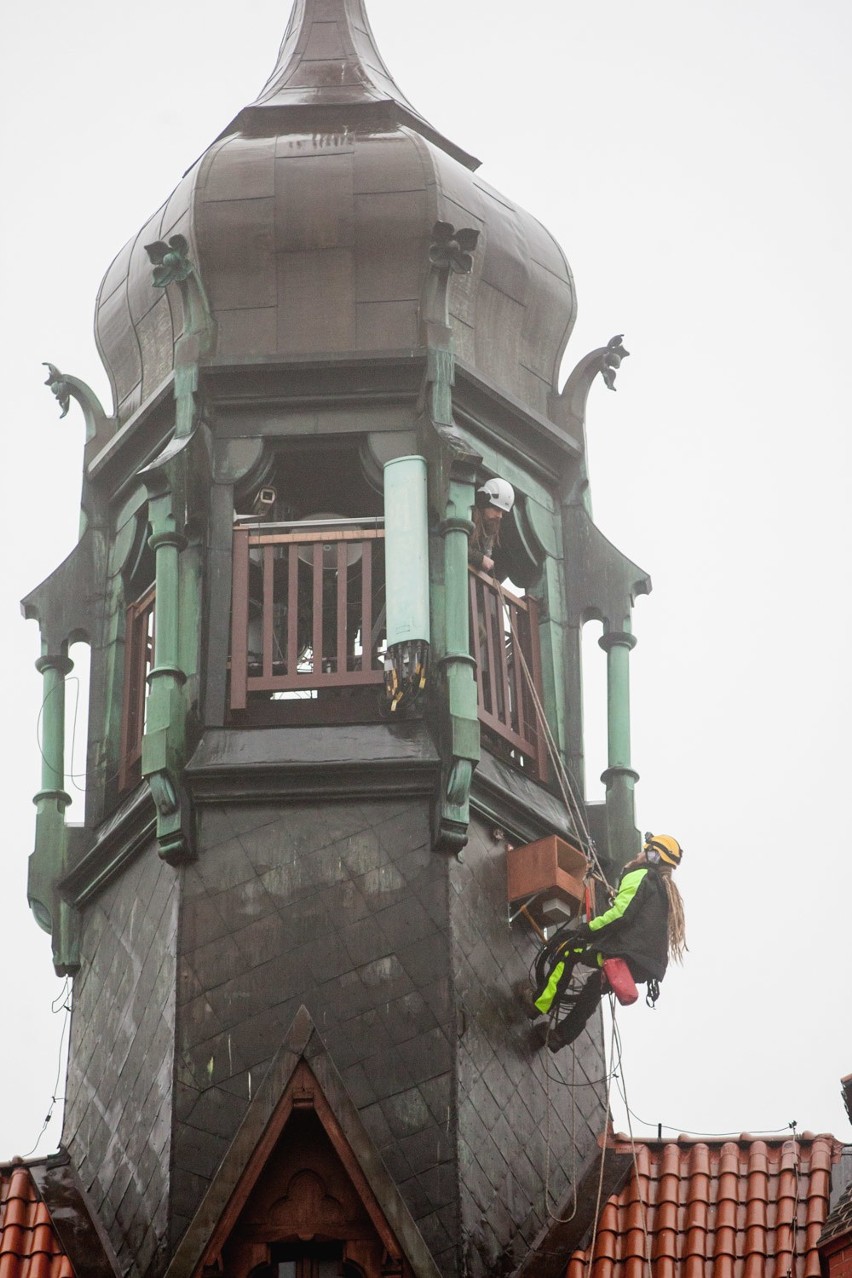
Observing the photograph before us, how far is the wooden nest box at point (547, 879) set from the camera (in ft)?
90.4

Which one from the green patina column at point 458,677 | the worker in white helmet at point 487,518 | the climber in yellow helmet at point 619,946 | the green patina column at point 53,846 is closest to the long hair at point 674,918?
the climber in yellow helmet at point 619,946

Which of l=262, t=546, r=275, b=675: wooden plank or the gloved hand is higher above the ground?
l=262, t=546, r=275, b=675: wooden plank

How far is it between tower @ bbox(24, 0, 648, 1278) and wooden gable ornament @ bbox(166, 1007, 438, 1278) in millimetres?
28

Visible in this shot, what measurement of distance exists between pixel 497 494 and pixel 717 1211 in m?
6.18

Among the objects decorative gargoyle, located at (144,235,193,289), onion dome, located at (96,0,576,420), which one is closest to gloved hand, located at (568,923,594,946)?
onion dome, located at (96,0,576,420)

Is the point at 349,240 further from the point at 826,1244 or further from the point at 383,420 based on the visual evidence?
the point at 826,1244

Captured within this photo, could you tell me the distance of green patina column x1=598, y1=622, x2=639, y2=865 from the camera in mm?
29125

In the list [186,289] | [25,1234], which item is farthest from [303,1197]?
[186,289]

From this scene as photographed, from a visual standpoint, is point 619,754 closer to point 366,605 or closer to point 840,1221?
point 366,605

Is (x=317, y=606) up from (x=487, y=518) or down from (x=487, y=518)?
down

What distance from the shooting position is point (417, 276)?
97.7 feet

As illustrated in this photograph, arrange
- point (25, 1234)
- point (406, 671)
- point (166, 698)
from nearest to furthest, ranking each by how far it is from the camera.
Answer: point (25, 1234)
point (406, 671)
point (166, 698)

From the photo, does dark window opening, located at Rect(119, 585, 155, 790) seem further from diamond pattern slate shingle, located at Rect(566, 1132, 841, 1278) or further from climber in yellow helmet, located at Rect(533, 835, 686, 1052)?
diamond pattern slate shingle, located at Rect(566, 1132, 841, 1278)

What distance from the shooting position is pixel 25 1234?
88.0 feet
